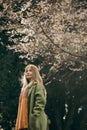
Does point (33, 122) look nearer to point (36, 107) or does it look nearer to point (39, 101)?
point (36, 107)

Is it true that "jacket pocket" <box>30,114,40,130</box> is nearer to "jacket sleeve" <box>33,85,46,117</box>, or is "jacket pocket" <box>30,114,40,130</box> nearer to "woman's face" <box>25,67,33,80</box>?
"jacket sleeve" <box>33,85,46,117</box>

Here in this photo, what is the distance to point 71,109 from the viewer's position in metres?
34.5

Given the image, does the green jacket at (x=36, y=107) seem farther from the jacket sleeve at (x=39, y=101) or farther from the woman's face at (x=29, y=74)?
the woman's face at (x=29, y=74)

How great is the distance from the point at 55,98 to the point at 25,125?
25.9 meters

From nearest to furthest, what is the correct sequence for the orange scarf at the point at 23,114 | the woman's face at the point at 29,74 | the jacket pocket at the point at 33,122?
the orange scarf at the point at 23,114 → the jacket pocket at the point at 33,122 → the woman's face at the point at 29,74

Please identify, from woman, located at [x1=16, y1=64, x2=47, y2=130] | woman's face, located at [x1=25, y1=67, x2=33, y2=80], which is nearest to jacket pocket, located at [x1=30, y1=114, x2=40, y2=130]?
woman, located at [x1=16, y1=64, x2=47, y2=130]

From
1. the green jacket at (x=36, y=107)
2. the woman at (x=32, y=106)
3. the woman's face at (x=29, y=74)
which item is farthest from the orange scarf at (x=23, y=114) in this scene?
the woman's face at (x=29, y=74)

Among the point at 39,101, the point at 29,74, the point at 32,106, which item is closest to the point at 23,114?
the point at 32,106

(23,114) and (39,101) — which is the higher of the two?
(39,101)

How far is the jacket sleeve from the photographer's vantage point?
28.9 ft

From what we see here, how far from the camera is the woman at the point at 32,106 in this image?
8.73m

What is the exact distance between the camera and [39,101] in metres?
8.89

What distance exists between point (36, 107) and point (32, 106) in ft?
0.29

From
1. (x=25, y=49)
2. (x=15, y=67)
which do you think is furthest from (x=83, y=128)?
(x=25, y=49)
